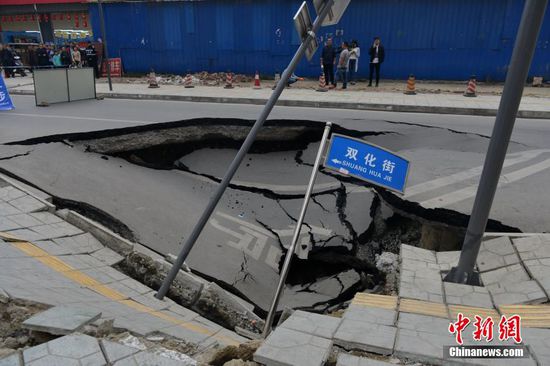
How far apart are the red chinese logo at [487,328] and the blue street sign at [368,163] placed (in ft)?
5.52

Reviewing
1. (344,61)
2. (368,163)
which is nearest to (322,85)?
(344,61)

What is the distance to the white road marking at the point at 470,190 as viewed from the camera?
5.76 m

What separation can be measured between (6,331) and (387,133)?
7.63m

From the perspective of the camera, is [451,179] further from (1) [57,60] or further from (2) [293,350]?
(1) [57,60]

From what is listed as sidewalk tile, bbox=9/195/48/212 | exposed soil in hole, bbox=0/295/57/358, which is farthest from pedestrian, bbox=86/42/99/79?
exposed soil in hole, bbox=0/295/57/358

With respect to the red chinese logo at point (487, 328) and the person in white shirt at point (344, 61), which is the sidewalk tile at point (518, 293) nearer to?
the red chinese logo at point (487, 328)

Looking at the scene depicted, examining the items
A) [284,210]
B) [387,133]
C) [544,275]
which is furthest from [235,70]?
[544,275]

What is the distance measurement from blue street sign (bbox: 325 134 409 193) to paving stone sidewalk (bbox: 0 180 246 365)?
2.03m

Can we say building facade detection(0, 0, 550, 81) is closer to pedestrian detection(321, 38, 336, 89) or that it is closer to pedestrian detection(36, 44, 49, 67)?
pedestrian detection(321, 38, 336, 89)

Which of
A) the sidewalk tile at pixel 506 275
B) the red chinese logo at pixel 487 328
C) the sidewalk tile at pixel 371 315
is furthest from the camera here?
the sidewalk tile at pixel 506 275

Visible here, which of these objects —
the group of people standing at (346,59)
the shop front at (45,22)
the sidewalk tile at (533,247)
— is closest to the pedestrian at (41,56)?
the shop front at (45,22)

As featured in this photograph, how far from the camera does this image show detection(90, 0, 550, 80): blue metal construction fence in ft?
52.3

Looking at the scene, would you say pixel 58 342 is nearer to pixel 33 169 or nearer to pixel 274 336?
pixel 274 336

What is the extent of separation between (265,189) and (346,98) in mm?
6591
